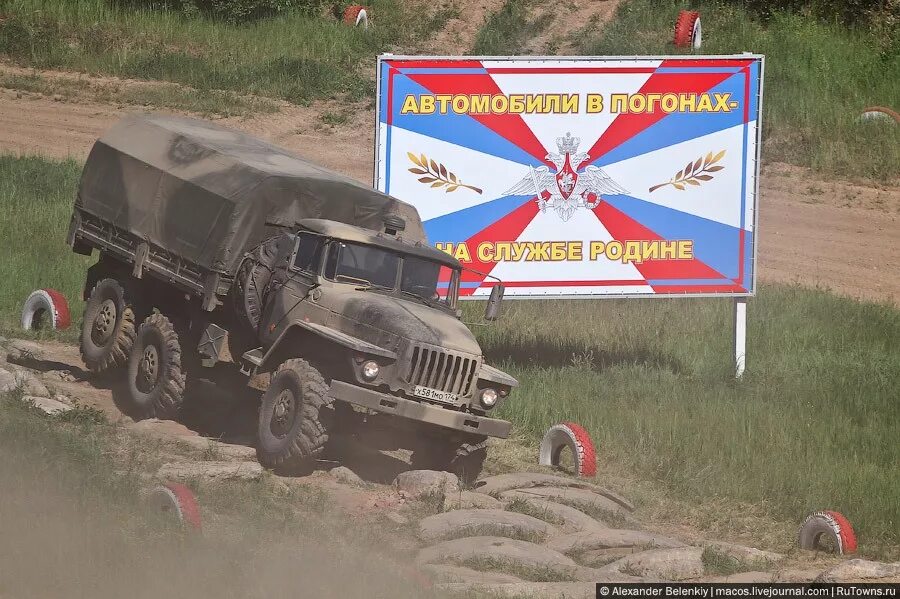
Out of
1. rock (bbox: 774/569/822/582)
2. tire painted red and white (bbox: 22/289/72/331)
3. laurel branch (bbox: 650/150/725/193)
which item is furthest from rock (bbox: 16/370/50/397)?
laurel branch (bbox: 650/150/725/193)

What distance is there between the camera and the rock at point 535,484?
13305 mm

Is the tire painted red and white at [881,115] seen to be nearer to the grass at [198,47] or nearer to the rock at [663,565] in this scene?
the grass at [198,47]

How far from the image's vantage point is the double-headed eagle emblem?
17.5 meters

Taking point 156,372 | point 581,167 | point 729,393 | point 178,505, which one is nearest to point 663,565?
point 178,505

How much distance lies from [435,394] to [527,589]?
3.17 metres

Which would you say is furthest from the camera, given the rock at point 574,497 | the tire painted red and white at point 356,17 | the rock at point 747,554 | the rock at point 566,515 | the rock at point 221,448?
the tire painted red and white at point 356,17

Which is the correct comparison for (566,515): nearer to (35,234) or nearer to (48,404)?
(48,404)

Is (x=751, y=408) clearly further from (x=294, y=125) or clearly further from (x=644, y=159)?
(x=294, y=125)

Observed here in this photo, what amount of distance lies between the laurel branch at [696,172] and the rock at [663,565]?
7.84 m

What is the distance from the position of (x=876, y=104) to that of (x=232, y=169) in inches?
733

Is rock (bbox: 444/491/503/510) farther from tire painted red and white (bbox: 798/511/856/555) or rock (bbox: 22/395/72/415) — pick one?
rock (bbox: 22/395/72/415)

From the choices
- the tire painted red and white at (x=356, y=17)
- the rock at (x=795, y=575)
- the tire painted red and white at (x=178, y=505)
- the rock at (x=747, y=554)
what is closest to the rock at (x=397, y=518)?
the tire painted red and white at (x=178, y=505)

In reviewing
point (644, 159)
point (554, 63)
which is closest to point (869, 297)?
point (644, 159)

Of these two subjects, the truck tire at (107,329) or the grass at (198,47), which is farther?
the grass at (198,47)
